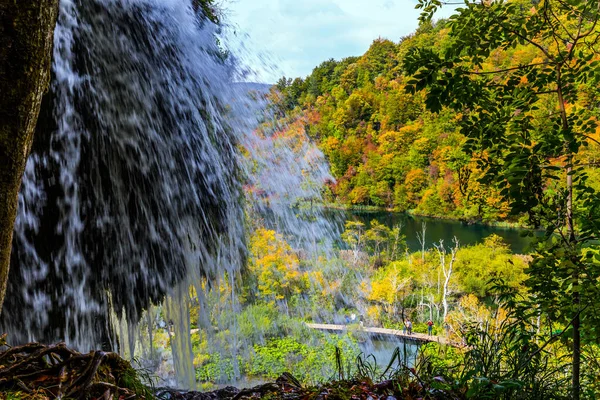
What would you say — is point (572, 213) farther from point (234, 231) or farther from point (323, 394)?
point (234, 231)

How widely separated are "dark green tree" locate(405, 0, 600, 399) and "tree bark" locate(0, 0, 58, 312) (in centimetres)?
148

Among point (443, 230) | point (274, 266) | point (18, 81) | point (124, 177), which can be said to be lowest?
point (274, 266)

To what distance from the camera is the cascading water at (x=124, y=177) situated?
8.03 ft

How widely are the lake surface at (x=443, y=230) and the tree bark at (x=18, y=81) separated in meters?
23.9

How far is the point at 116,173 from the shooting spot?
283 centimetres

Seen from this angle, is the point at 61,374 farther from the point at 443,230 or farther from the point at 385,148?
the point at 385,148

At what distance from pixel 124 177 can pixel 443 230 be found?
94.4ft

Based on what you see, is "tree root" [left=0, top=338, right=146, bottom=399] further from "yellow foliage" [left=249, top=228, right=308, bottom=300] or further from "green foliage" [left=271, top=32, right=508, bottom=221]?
"green foliage" [left=271, top=32, right=508, bottom=221]

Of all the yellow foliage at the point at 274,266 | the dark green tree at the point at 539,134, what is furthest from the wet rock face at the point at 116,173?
the yellow foliage at the point at 274,266

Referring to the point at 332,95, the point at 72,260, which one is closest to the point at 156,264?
the point at 72,260

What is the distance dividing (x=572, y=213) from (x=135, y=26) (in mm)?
2851

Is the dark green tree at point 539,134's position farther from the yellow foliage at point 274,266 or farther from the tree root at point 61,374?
the yellow foliage at point 274,266

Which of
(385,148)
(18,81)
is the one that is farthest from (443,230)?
(18,81)

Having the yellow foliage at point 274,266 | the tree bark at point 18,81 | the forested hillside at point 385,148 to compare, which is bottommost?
the yellow foliage at point 274,266
